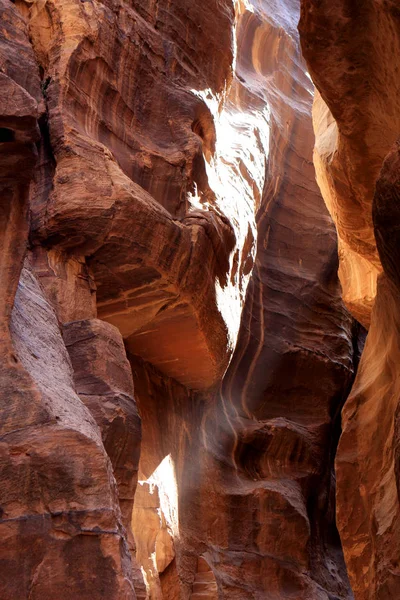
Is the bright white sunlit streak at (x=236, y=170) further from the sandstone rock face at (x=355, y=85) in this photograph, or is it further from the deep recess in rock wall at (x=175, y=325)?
the sandstone rock face at (x=355, y=85)

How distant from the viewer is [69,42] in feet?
33.4

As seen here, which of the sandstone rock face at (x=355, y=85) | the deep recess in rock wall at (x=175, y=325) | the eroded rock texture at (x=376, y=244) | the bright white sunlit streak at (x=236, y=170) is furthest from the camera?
the bright white sunlit streak at (x=236, y=170)

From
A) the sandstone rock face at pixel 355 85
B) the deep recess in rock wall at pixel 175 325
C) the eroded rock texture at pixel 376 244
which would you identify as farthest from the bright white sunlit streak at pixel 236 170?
the eroded rock texture at pixel 376 244

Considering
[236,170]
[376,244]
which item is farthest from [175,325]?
[236,170]

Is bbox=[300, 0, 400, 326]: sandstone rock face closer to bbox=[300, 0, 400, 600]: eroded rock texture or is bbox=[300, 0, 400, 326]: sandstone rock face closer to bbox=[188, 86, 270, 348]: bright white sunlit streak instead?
bbox=[300, 0, 400, 600]: eroded rock texture

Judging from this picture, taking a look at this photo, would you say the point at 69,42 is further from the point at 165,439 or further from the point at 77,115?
the point at 165,439

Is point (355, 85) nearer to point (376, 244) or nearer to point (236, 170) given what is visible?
point (376, 244)

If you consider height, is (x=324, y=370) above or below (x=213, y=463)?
above

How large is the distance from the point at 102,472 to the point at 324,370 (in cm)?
1015

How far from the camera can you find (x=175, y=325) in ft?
33.4

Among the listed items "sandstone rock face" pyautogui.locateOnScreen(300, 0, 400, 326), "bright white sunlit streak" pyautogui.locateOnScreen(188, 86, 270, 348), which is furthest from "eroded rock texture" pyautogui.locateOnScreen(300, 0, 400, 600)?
"bright white sunlit streak" pyautogui.locateOnScreen(188, 86, 270, 348)

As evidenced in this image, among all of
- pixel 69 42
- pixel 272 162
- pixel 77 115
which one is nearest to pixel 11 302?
pixel 77 115

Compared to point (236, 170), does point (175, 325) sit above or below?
below

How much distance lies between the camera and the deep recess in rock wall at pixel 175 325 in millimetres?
4711
